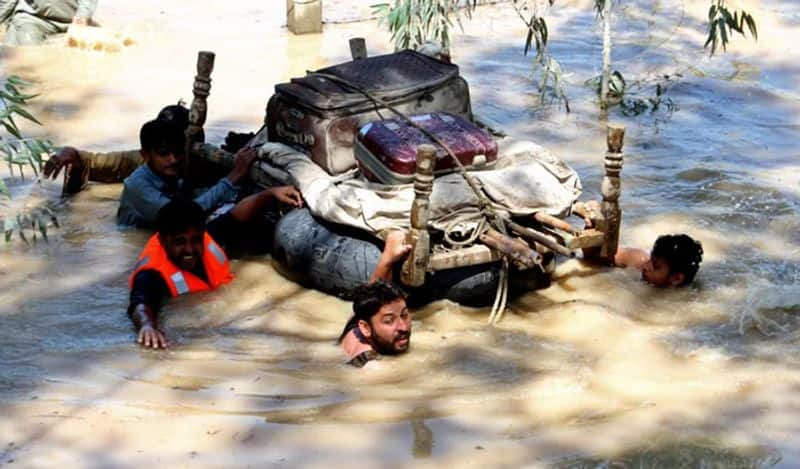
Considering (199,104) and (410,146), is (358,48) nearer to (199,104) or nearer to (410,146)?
(199,104)

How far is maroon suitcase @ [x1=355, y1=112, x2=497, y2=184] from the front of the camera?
21.7 feet

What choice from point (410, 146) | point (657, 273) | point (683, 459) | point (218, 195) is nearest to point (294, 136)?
point (218, 195)

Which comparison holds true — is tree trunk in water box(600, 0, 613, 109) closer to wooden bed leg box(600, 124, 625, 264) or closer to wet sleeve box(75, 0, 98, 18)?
wooden bed leg box(600, 124, 625, 264)

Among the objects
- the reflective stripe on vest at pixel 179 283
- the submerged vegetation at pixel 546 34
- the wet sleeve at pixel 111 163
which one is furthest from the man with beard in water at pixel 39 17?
the reflective stripe on vest at pixel 179 283

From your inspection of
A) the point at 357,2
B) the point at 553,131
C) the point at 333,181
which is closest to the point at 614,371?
the point at 333,181

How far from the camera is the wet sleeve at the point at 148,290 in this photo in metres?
6.59

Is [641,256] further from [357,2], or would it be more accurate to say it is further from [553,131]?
[357,2]

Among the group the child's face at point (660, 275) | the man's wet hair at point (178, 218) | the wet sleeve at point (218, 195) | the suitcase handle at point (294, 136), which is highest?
the suitcase handle at point (294, 136)

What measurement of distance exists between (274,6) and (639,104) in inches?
207

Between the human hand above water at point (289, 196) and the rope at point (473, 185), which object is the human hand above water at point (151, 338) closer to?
the human hand above water at point (289, 196)

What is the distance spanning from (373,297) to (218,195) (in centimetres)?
177

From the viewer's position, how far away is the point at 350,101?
715 centimetres

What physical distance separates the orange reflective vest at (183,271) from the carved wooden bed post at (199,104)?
113 centimetres

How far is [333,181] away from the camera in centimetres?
697
